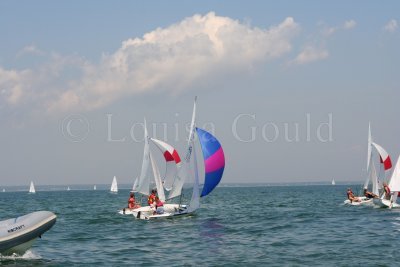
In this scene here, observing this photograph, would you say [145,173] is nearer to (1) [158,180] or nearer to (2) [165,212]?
(1) [158,180]

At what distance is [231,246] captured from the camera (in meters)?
25.4

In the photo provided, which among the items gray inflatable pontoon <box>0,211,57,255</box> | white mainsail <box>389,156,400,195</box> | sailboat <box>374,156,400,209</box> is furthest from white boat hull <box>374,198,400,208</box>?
gray inflatable pontoon <box>0,211,57,255</box>

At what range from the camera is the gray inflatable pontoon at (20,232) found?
72.0 feet

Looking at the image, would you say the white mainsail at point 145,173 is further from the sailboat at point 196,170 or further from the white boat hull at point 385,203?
the white boat hull at point 385,203

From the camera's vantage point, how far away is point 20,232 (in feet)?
72.6

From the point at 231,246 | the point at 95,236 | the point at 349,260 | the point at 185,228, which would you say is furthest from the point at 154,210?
the point at 349,260

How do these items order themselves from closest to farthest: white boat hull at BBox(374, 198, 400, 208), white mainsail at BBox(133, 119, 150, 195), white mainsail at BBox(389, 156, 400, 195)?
1. white mainsail at BBox(389, 156, 400, 195)
2. white boat hull at BBox(374, 198, 400, 208)
3. white mainsail at BBox(133, 119, 150, 195)

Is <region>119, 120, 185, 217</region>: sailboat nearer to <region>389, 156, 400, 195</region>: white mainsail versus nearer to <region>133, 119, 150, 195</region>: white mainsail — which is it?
<region>133, 119, 150, 195</region>: white mainsail

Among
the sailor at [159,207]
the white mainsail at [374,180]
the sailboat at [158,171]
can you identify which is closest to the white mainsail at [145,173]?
the sailboat at [158,171]

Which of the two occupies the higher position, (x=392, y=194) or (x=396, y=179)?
(x=396, y=179)

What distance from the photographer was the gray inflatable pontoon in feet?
72.0

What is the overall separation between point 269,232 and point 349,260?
9.06 m

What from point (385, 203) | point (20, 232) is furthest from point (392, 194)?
point (20, 232)

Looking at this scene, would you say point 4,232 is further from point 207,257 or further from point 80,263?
point 207,257
